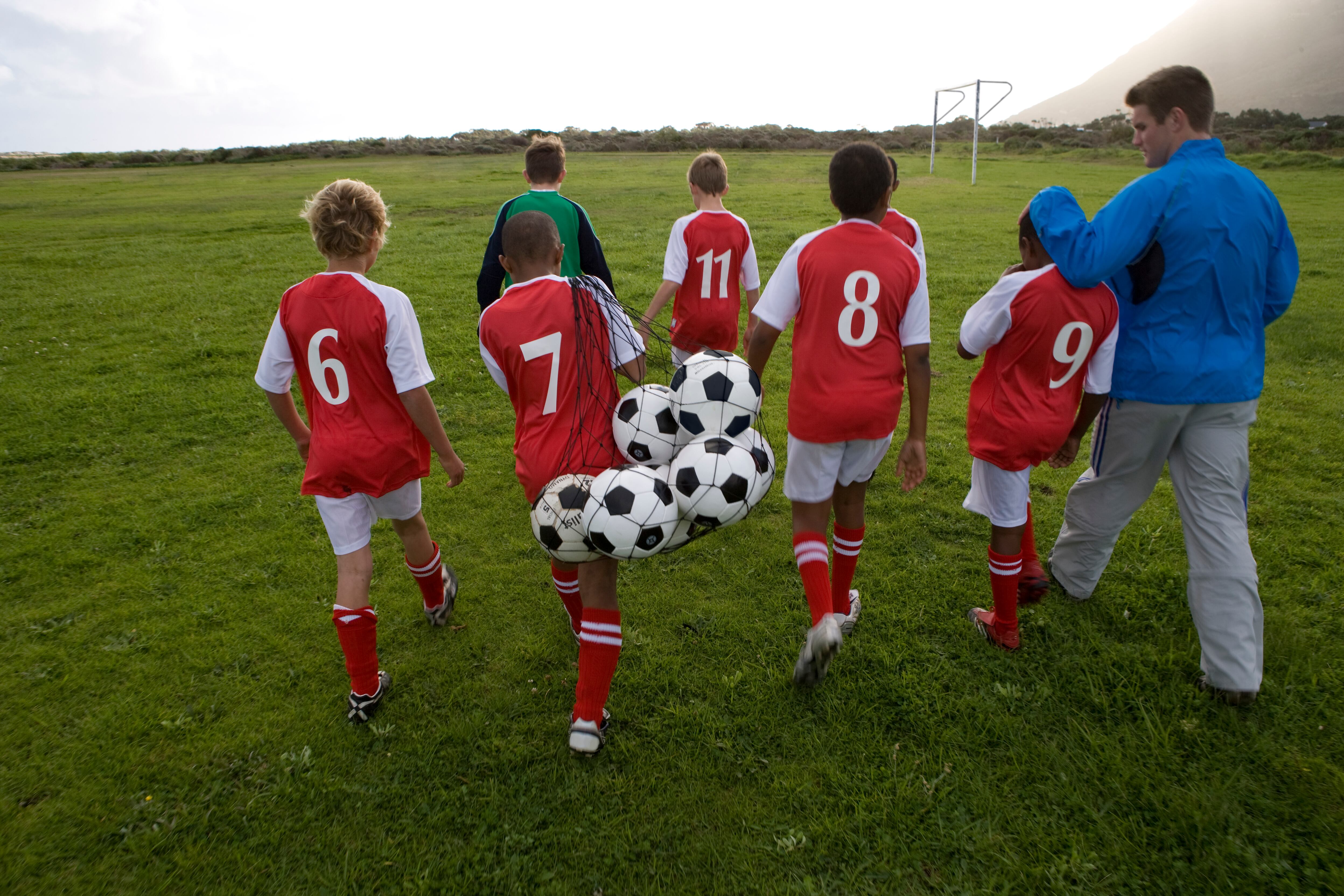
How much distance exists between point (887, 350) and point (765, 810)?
201 centimetres

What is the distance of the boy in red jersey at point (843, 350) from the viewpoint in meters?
3.05

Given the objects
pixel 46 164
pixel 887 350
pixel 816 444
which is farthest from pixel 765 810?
pixel 46 164

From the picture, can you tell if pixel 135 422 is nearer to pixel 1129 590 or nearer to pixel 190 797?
pixel 190 797

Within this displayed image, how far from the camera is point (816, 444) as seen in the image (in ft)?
10.8

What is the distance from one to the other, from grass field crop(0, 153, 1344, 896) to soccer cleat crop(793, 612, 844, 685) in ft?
0.85

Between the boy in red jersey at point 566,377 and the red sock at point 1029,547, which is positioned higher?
the boy in red jersey at point 566,377

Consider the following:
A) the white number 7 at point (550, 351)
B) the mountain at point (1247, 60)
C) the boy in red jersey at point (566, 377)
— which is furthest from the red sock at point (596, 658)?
the mountain at point (1247, 60)

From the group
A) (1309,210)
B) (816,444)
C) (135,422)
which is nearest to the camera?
(816,444)

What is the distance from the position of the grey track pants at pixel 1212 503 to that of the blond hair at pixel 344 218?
3.66 meters

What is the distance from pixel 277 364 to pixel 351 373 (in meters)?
0.35

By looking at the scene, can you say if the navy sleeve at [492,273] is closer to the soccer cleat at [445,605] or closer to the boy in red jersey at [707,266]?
the boy in red jersey at [707,266]

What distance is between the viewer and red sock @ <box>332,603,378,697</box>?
3229 mm

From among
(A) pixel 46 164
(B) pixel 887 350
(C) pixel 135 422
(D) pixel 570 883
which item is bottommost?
(D) pixel 570 883

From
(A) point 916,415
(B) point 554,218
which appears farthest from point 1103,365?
(B) point 554,218
